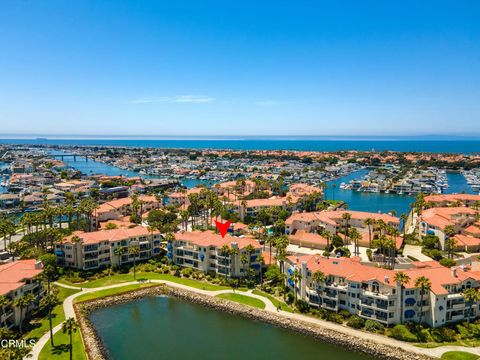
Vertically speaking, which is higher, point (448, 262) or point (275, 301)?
point (448, 262)

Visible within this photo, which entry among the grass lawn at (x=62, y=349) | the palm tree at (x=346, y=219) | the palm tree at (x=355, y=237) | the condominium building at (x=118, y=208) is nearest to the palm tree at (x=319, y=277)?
the palm tree at (x=355, y=237)

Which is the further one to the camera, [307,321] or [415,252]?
[415,252]

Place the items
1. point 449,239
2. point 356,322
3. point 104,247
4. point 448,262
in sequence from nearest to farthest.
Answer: point 356,322, point 448,262, point 104,247, point 449,239

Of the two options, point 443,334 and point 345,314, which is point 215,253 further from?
point 443,334

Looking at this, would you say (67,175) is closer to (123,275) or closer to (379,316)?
(123,275)

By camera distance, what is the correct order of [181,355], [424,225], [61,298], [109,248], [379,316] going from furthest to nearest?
[424,225], [109,248], [61,298], [379,316], [181,355]

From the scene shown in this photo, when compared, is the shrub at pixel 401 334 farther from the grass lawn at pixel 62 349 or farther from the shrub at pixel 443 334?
the grass lawn at pixel 62 349

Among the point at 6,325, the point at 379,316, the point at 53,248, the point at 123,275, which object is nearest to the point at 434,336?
the point at 379,316

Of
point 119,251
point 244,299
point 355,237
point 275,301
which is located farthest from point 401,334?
point 119,251

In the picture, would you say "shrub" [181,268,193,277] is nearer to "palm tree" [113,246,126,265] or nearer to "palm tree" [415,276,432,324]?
"palm tree" [113,246,126,265]
